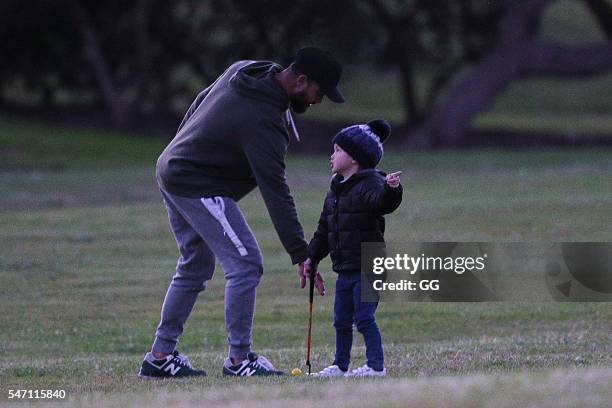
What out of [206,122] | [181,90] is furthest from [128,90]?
[206,122]

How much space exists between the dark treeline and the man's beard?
105ft

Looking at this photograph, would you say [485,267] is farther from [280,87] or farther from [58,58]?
[58,58]

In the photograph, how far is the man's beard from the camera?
824cm

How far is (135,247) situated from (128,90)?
29855 mm

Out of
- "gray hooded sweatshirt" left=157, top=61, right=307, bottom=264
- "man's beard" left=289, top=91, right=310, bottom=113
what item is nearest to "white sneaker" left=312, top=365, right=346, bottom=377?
"gray hooded sweatshirt" left=157, top=61, right=307, bottom=264

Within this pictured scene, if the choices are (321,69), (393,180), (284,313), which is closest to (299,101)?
(321,69)

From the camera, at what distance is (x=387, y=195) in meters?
7.96

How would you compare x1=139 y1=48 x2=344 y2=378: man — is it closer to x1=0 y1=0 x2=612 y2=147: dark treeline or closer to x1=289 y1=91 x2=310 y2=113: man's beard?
x1=289 y1=91 x2=310 y2=113: man's beard

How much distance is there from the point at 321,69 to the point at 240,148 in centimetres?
73

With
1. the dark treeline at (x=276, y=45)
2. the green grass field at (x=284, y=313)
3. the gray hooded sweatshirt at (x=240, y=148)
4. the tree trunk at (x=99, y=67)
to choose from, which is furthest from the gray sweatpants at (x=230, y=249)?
the tree trunk at (x=99, y=67)

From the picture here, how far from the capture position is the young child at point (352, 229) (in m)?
8.23

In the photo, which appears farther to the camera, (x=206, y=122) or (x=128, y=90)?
(x=128, y=90)

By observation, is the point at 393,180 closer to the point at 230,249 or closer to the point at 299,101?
the point at 299,101

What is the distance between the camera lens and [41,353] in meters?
11.2
